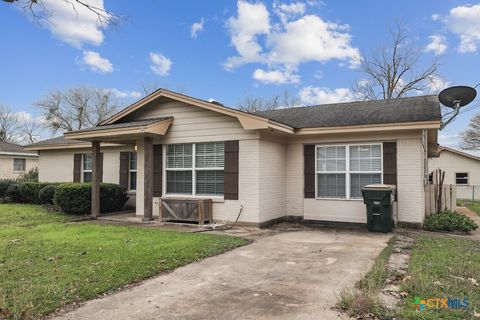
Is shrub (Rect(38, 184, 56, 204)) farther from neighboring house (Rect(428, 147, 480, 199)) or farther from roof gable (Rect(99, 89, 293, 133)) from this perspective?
neighboring house (Rect(428, 147, 480, 199))

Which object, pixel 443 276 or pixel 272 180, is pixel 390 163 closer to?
Result: pixel 272 180

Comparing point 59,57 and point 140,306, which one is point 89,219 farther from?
point 140,306

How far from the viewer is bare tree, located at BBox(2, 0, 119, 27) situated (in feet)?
15.7

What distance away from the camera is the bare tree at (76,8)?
4.78 meters

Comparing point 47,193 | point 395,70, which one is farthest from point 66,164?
point 395,70

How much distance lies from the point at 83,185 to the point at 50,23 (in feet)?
26.7

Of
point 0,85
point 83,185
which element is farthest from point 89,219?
point 0,85

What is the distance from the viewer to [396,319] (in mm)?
3643

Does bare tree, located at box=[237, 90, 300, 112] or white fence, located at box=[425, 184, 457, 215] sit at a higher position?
bare tree, located at box=[237, 90, 300, 112]

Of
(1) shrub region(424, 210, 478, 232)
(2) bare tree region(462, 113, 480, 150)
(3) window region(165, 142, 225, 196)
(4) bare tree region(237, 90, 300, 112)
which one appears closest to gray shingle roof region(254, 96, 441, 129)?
(3) window region(165, 142, 225, 196)

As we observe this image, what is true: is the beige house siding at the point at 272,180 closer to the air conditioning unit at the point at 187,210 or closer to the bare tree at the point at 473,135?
the air conditioning unit at the point at 187,210

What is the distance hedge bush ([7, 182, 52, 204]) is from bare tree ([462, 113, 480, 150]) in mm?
37510

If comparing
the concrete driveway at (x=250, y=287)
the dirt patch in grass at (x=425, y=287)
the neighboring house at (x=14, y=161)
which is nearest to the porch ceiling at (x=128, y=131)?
the concrete driveway at (x=250, y=287)

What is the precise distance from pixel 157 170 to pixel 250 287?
23.8 ft
